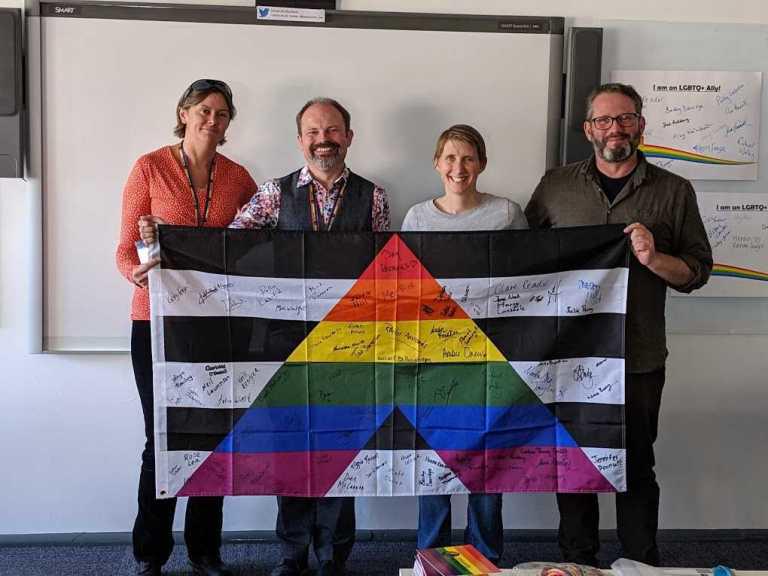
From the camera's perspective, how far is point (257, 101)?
2.56 metres

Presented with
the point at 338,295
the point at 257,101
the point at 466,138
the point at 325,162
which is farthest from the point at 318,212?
the point at 257,101

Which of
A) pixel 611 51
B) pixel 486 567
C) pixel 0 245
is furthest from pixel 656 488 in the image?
pixel 0 245

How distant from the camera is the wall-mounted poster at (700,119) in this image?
263cm

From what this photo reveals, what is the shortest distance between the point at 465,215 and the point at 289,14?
1.01 metres

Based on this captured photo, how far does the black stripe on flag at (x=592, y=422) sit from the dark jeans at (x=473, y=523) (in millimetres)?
344

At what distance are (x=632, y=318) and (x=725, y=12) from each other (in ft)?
4.48

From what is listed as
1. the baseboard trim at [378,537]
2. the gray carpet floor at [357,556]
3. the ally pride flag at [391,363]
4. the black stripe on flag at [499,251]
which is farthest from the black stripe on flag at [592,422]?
the baseboard trim at [378,537]

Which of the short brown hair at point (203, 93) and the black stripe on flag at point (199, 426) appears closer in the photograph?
the black stripe on flag at point (199, 426)

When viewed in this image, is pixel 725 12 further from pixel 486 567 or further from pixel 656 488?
pixel 486 567

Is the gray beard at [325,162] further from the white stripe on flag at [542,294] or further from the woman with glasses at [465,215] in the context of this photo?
the white stripe on flag at [542,294]

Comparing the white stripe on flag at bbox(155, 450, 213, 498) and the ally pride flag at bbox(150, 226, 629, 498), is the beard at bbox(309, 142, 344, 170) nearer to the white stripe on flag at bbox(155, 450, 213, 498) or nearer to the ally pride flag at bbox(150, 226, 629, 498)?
the ally pride flag at bbox(150, 226, 629, 498)

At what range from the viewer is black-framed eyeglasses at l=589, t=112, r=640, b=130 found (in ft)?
7.06

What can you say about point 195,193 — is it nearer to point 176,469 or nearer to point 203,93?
point 203,93

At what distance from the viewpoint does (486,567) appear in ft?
5.00
